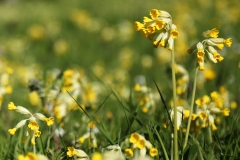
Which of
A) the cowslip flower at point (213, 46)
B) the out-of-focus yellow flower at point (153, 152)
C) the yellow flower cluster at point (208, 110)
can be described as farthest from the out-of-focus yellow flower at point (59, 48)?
the out-of-focus yellow flower at point (153, 152)

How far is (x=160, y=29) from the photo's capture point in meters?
1.69

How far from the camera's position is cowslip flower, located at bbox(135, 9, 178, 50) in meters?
1.66

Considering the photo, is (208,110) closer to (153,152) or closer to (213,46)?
(213,46)

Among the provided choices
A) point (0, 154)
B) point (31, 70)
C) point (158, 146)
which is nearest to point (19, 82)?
point (31, 70)

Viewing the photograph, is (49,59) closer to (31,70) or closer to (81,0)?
(31,70)

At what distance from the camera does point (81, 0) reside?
425 inches

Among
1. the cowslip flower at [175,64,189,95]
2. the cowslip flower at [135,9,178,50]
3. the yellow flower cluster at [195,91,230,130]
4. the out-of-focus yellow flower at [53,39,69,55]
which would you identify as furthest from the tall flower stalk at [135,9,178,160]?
the out-of-focus yellow flower at [53,39,69,55]

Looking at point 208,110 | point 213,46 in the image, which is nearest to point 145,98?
point 208,110

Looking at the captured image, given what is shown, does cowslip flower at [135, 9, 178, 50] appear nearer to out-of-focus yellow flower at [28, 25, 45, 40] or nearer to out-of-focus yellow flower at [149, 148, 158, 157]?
out-of-focus yellow flower at [149, 148, 158, 157]

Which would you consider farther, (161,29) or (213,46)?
(213,46)

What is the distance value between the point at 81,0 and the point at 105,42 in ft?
13.0

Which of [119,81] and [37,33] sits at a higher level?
[37,33]

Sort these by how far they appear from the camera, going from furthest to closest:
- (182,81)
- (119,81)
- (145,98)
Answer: (119,81) < (182,81) < (145,98)

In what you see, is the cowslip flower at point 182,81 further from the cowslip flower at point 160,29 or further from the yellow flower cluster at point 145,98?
the cowslip flower at point 160,29
